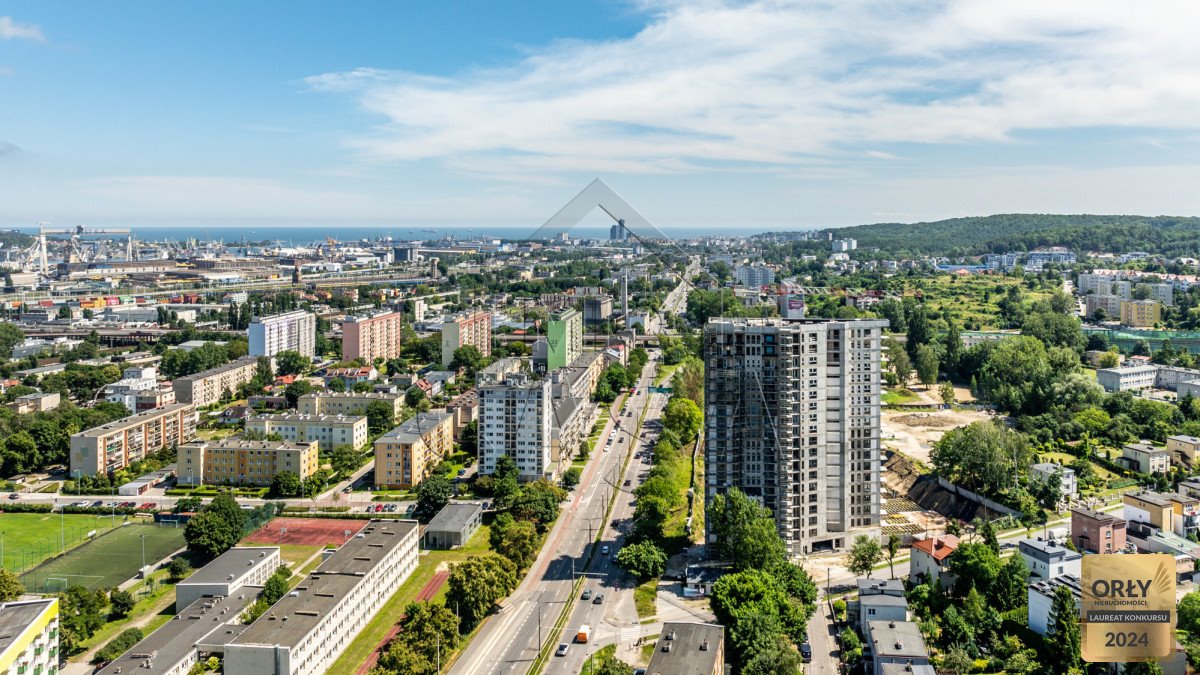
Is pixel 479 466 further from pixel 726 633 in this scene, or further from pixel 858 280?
pixel 858 280

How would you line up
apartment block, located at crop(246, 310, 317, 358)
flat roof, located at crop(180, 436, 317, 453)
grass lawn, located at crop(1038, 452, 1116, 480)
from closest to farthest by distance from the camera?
grass lawn, located at crop(1038, 452, 1116, 480), flat roof, located at crop(180, 436, 317, 453), apartment block, located at crop(246, 310, 317, 358)

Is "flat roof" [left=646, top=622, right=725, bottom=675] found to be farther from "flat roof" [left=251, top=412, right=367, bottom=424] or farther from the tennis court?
"flat roof" [left=251, top=412, right=367, bottom=424]

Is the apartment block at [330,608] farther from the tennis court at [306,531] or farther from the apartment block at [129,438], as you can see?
the apartment block at [129,438]

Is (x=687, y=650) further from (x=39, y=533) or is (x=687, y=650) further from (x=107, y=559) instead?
(x=39, y=533)

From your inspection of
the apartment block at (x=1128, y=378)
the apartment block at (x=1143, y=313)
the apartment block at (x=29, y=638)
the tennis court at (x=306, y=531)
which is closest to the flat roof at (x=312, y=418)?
the tennis court at (x=306, y=531)

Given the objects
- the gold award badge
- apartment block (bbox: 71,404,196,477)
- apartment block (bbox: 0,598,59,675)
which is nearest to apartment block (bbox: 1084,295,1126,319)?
the gold award badge

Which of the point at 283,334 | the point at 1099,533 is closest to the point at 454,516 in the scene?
the point at 1099,533

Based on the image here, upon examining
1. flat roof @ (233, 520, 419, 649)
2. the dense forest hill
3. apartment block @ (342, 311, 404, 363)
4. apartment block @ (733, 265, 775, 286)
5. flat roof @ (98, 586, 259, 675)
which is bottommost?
flat roof @ (98, 586, 259, 675)
